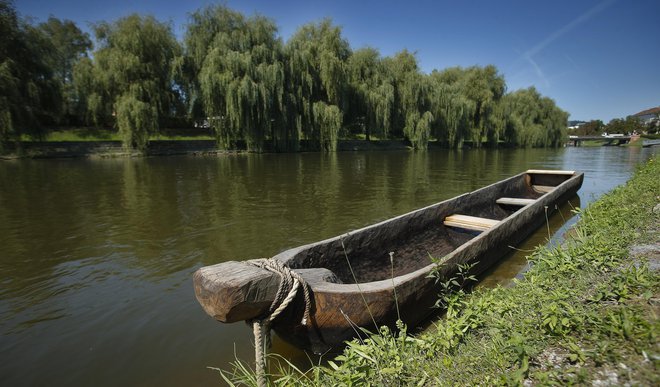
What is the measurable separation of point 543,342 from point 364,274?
2296 mm

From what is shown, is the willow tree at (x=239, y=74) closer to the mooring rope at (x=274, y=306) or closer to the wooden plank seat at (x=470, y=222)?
the wooden plank seat at (x=470, y=222)

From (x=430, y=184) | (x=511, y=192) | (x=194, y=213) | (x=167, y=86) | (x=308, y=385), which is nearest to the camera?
(x=308, y=385)

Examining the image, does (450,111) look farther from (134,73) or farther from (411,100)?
(134,73)

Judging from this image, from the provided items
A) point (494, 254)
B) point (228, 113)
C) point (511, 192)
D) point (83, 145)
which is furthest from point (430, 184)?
point (83, 145)

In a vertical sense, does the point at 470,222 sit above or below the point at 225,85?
below

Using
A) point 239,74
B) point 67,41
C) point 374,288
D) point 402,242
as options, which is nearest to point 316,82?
point 239,74

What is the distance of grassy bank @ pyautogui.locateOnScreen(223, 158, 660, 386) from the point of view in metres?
1.70

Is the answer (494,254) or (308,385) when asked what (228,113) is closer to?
(494,254)

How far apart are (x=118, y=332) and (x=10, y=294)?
1888mm

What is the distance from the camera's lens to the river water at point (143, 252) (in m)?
3.07

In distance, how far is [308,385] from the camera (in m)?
2.11

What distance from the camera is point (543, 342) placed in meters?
1.96

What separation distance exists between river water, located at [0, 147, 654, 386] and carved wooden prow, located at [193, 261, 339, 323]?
0.98m

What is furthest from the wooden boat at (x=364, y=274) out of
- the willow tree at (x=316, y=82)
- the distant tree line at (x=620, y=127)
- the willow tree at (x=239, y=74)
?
the distant tree line at (x=620, y=127)
